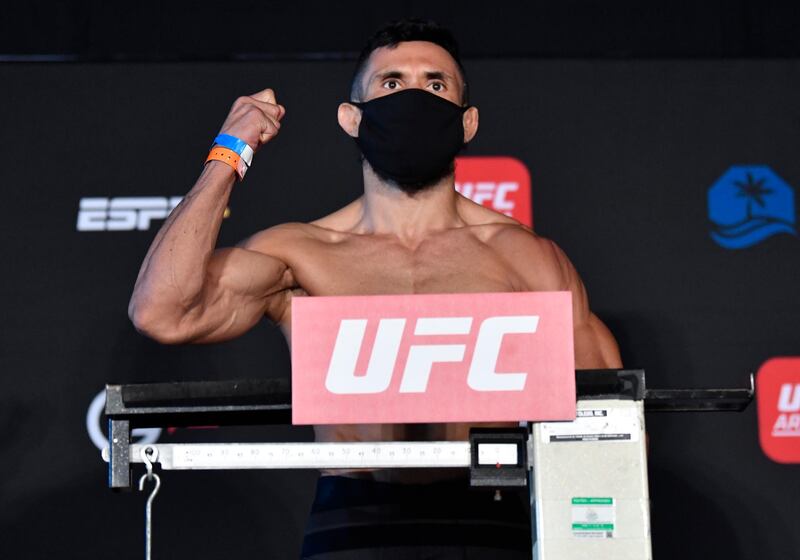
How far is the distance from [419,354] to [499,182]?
159 cm

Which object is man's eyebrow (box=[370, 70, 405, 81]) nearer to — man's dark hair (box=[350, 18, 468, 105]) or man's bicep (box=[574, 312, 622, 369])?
man's dark hair (box=[350, 18, 468, 105])

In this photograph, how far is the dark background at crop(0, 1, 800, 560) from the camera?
9.13ft

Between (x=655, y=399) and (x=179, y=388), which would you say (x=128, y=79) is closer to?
(x=179, y=388)

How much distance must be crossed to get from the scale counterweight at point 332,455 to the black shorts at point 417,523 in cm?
46

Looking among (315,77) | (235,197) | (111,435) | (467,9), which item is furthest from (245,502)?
(111,435)

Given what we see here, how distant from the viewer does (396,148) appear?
6.70 feet

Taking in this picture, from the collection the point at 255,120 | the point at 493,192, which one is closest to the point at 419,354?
the point at 255,120

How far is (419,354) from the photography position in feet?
4.46

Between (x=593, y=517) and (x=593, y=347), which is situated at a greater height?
(x=593, y=347)

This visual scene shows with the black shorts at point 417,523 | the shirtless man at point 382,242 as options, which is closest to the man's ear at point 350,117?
the shirtless man at point 382,242

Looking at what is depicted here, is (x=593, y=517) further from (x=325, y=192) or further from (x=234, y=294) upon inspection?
(x=325, y=192)

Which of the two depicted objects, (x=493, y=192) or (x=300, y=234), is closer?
(x=300, y=234)

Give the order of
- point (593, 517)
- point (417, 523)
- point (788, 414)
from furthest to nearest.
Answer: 1. point (788, 414)
2. point (417, 523)
3. point (593, 517)

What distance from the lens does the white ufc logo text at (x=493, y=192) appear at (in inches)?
113
